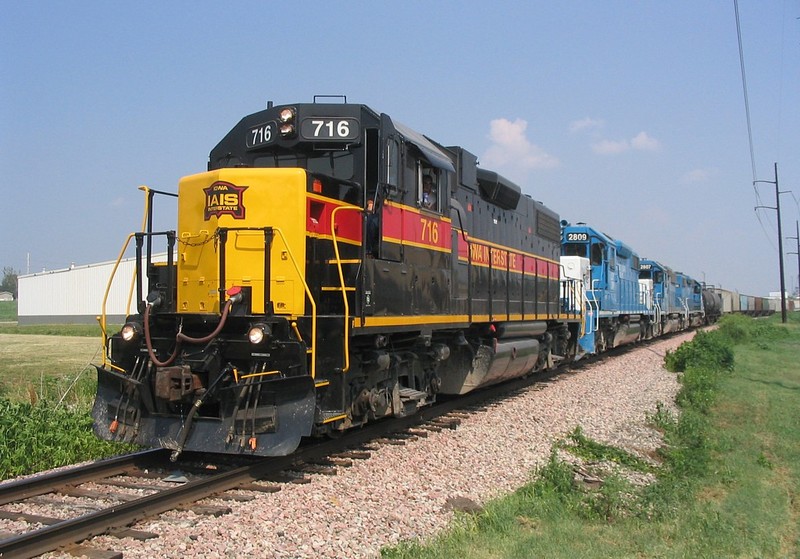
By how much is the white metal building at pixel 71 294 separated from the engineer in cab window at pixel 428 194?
4531 centimetres

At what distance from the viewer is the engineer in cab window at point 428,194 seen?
26.5ft

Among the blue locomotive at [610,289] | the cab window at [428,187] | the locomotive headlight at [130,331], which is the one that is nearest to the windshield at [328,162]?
the cab window at [428,187]

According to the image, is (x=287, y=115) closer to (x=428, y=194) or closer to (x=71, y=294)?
(x=428, y=194)

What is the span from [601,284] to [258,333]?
1531 cm

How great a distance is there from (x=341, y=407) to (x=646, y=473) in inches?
124

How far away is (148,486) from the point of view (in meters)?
5.64

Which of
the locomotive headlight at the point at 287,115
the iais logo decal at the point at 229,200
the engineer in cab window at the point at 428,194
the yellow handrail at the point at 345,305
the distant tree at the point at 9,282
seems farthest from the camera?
the distant tree at the point at 9,282

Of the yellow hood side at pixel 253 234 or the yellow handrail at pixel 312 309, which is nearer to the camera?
the yellow handrail at pixel 312 309

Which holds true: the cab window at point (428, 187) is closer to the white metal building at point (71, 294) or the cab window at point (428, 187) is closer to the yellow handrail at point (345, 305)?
the yellow handrail at point (345, 305)

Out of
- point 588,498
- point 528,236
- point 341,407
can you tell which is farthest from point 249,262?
point 528,236

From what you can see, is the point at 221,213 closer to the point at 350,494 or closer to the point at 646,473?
the point at 350,494

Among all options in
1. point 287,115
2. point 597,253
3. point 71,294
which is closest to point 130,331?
point 287,115

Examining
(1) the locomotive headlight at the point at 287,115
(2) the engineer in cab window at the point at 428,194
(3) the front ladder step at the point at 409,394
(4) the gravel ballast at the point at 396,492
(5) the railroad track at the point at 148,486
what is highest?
(1) the locomotive headlight at the point at 287,115

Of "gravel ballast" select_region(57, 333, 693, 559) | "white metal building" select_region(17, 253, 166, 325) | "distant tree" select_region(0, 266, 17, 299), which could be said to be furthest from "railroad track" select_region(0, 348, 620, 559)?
"distant tree" select_region(0, 266, 17, 299)
